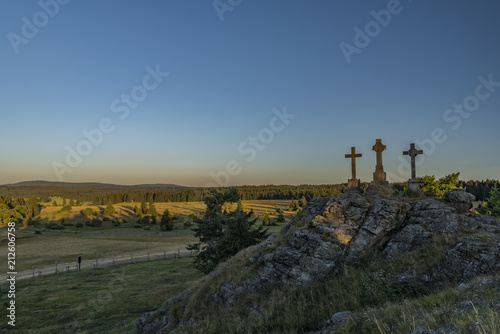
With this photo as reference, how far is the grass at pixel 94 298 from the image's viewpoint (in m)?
15.5

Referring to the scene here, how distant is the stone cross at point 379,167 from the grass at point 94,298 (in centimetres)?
1624

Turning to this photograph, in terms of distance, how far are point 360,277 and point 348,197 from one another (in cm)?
470

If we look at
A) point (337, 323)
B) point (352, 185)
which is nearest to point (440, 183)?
point (352, 185)

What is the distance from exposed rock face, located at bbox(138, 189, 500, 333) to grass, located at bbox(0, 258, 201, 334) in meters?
4.93

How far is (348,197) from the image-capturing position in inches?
550

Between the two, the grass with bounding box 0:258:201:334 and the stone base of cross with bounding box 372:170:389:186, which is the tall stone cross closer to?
the stone base of cross with bounding box 372:170:389:186

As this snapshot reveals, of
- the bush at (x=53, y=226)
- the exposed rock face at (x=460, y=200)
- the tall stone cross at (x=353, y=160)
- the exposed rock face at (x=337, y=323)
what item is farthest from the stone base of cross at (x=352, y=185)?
the bush at (x=53, y=226)

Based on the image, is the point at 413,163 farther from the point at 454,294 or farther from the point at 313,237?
the point at 454,294

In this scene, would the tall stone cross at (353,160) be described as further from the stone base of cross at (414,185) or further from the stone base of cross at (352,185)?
the stone base of cross at (414,185)

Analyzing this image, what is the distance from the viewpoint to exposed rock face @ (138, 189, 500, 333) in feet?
36.7

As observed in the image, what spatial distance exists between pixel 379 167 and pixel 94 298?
22965 millimetres

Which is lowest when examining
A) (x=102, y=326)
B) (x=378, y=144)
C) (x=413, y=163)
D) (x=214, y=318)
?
(x=102, y=326)

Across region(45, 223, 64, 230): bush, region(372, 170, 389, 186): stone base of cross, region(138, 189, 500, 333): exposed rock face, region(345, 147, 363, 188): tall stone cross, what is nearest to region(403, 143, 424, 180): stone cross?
region(372, 170, 389, 186): stone base of cross

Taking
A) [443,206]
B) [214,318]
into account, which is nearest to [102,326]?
[214,318]
